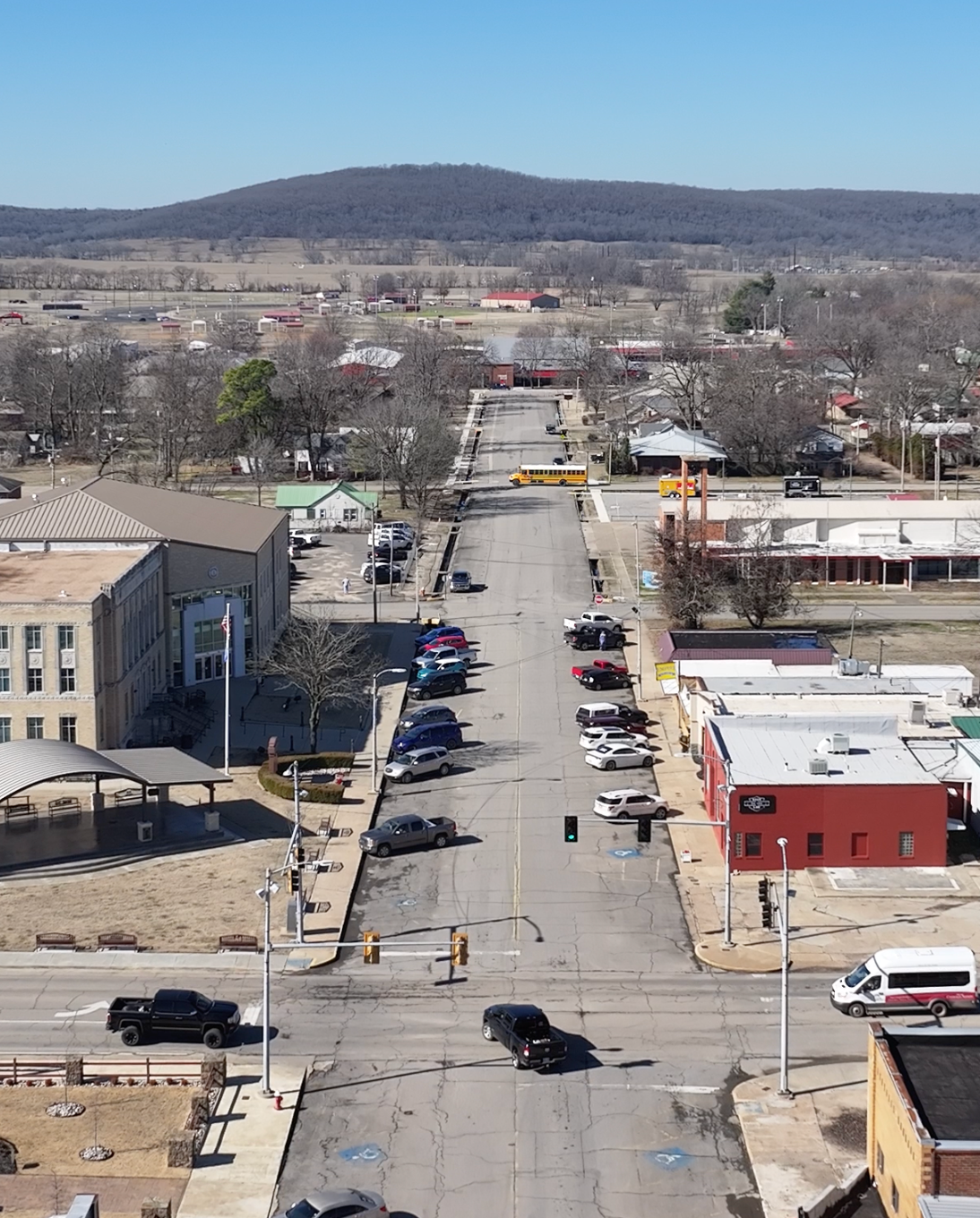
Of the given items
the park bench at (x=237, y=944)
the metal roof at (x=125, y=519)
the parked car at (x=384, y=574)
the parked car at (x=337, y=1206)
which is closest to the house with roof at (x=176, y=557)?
the metal roof at (x=125, y=519)

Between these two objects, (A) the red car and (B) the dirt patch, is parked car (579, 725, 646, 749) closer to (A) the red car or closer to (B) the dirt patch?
(A) the red car

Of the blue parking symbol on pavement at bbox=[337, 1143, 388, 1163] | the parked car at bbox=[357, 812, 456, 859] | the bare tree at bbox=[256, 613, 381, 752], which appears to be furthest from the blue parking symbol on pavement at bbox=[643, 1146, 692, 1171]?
the bare tree at bbox=[256, 613, 381, 752]

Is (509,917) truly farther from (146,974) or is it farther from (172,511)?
(172,511)

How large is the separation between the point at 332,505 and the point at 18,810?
50116 mm

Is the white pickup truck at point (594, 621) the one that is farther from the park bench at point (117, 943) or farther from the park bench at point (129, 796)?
the park bench at point (117, 943)

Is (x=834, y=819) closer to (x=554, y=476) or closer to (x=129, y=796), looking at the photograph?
(x=129, y=796)

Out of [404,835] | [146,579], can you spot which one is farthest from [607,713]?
[146,579]

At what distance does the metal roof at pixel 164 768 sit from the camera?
1849 inches

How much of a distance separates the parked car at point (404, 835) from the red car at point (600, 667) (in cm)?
1809

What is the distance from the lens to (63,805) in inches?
1934

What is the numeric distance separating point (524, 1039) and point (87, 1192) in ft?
28.5

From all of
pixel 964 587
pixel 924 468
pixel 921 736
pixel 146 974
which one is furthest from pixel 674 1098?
pixel 924 468

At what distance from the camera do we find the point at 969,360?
15512 cm

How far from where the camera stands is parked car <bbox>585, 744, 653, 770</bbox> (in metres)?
52.3
